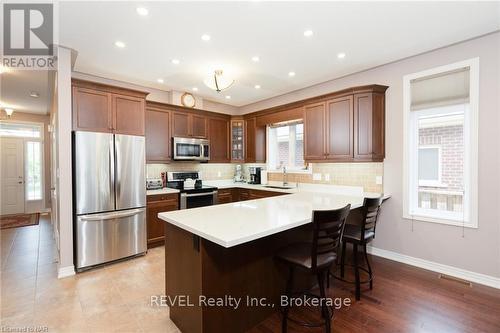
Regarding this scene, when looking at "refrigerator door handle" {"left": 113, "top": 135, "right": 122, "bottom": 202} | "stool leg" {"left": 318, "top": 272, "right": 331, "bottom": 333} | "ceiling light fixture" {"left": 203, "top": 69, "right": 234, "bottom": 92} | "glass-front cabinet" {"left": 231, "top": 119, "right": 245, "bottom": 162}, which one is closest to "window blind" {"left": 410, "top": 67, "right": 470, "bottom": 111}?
"ceiling light fixture" {"left": 203, "top": 69, "right": 234, "bottom": 92}

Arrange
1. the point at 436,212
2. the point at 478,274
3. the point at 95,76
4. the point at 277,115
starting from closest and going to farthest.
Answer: the point at 478,274
the point at 436,212
the point at 95,76
the point at 277,115

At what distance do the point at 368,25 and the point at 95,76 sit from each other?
4.07 metres

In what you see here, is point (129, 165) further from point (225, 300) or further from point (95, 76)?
point (225, 300)

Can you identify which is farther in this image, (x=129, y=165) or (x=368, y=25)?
(x=129, y=165)

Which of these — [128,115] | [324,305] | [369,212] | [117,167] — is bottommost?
[324,305]

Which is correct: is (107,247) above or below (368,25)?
below

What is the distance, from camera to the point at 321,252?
5.97ft

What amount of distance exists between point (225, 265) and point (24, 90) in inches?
218

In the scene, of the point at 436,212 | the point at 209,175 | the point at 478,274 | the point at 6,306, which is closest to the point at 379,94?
the point at 436,212

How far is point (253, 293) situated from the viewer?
2.04 meters

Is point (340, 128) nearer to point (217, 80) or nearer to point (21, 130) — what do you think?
point (217, 80)

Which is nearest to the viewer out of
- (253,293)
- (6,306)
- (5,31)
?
(253,293)

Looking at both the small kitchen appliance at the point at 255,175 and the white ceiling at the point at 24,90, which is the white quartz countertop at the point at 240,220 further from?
the white ceiling at the point at 24,90

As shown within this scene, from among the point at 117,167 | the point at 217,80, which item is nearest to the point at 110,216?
the point at 117,167
